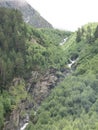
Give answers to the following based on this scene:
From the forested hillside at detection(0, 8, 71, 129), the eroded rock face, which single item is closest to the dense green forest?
the forested hillside at detection(0, 8, 71, 129)

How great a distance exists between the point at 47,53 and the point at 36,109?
38.7 meters

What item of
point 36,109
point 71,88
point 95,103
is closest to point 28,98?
point 36,109

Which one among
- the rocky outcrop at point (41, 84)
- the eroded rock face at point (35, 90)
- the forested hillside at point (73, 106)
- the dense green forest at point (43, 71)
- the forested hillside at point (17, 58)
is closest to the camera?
the forested hillside at point (73, 106)

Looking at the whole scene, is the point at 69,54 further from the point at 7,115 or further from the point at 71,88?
the point at 7,115

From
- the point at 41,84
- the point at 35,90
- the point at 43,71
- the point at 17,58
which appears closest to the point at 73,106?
the point at 35,90

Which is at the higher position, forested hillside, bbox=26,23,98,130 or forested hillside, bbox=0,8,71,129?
forested hillside, bbox=0,8,71,129

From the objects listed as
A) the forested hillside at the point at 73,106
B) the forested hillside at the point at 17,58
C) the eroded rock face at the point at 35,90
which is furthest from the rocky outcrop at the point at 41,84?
the forested hillside at the point at 73,106

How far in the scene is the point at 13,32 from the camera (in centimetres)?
15575

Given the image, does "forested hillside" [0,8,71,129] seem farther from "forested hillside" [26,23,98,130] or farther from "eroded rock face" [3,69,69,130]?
"forested hillside" [26,23,98,130]

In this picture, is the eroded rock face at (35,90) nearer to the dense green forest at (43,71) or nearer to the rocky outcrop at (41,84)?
the rocky outcrop at (41,84)

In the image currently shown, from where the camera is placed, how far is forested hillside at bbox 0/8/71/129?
13025 centimetres

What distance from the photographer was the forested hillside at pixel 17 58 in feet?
427

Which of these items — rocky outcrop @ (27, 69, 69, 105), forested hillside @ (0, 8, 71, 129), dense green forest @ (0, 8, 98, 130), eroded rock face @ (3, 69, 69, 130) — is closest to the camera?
dense green forest @ (0, 8, 98, 130)

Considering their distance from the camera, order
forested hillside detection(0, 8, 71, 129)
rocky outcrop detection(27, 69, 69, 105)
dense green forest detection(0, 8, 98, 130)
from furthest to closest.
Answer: rocky outcrop detection(27, 69, 69, 105) → forested hillside detection(0, 8, 71, 129) → dense green forest detection(0, 8, 98, 130)
